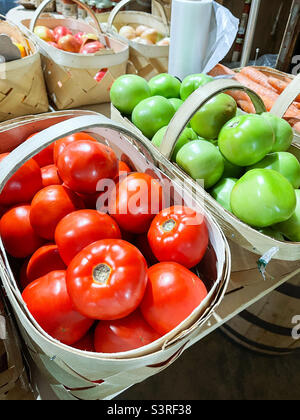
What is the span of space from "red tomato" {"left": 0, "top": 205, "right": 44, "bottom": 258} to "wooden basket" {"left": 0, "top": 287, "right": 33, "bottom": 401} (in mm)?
88

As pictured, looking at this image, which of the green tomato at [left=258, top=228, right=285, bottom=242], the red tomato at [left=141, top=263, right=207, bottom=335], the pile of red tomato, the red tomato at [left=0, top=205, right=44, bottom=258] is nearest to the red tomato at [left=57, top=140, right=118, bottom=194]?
the pile of red tomato

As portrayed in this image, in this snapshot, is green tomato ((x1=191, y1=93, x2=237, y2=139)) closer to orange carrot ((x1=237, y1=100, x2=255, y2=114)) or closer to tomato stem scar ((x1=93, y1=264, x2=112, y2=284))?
orange carrot ((x1=237, y1=100, x2=255, y2=114))

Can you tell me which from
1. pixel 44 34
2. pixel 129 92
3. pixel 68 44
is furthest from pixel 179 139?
pixel 44 34

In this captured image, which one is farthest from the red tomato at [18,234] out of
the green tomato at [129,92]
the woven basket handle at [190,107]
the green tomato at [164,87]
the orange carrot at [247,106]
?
the orange carrot at [247,106]

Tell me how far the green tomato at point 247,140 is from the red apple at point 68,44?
0.91m

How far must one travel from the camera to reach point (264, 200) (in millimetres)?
602

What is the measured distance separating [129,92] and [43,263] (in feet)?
1.82

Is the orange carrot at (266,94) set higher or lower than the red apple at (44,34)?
lower

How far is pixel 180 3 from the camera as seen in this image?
3.32ft

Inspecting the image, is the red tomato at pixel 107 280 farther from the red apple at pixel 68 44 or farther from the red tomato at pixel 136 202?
the red apple at pixel 68 44

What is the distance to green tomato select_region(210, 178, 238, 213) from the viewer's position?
0.71m

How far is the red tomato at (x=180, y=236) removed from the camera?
55cm
